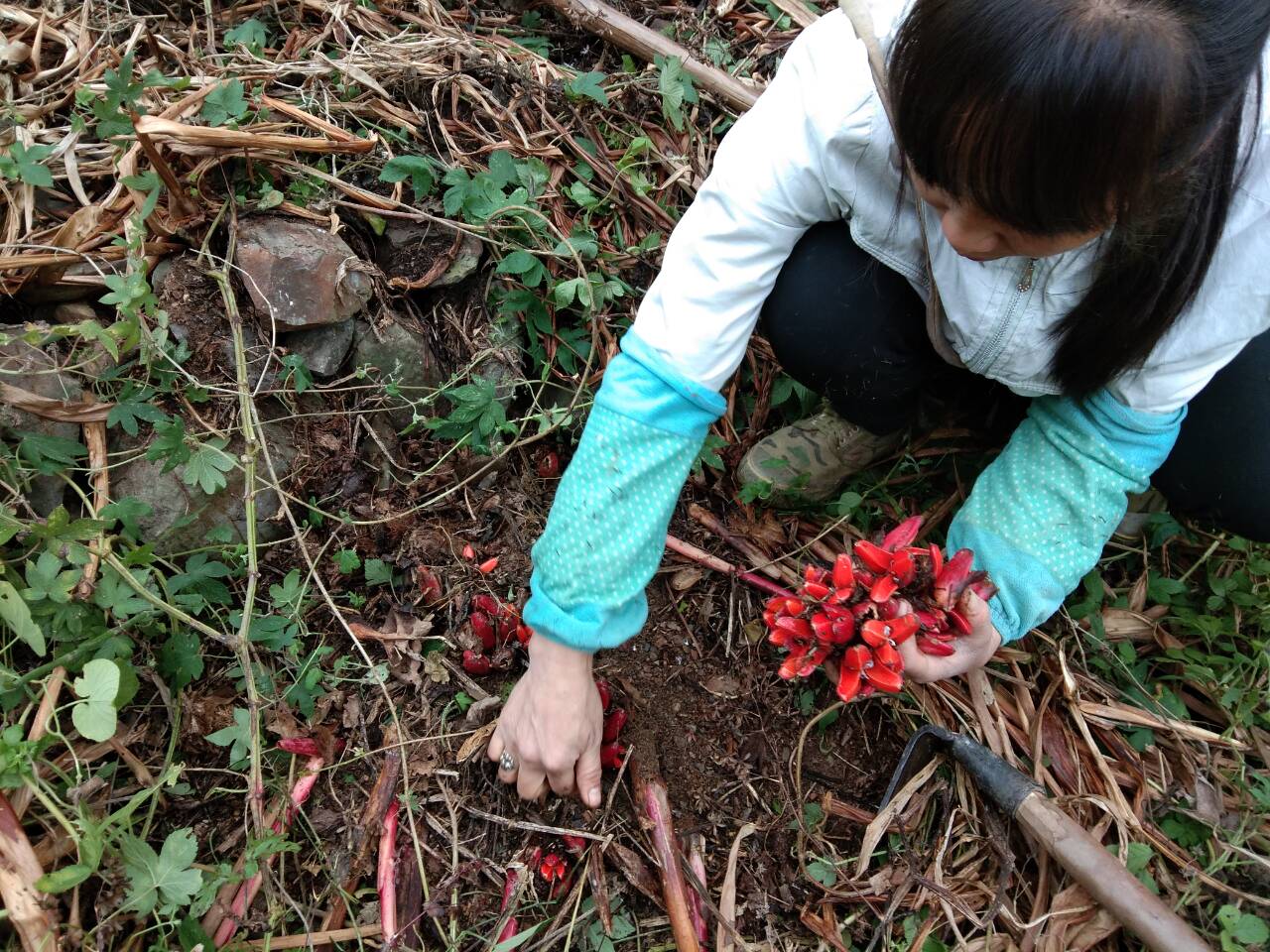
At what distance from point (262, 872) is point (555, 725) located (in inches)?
21.3

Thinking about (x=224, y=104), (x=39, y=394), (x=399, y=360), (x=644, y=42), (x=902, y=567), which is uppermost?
(x=644, y=42)

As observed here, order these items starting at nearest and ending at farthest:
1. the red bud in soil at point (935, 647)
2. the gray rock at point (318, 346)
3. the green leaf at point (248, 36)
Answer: the red bud in soil at point (935, 647) → the gray rock at point (318, 346) → the green leaf at point (248, 36)

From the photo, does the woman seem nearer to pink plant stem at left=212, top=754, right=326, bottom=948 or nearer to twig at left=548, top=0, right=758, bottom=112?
pink plant stem at left=212, top=754, right=326, bottom=948

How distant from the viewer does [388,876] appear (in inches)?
64.9

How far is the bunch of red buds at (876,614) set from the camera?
1405 millimetres

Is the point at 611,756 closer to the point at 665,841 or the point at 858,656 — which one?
the point at 665,841

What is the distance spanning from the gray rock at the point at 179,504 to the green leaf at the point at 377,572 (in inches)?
9.5

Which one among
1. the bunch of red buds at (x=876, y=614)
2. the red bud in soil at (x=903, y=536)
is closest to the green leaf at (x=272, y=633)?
the bunch of red buds at (x=876, y=614)

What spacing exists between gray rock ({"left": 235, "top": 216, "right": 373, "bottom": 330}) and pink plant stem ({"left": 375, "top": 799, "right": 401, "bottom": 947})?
3.54 ft

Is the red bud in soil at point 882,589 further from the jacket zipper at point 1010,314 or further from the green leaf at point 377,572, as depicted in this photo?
the green leaf at point 377,572

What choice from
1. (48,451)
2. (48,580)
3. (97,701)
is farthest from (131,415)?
(97,701)

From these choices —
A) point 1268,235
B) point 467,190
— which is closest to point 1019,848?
point 1268,235

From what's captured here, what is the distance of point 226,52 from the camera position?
2277 millimetres

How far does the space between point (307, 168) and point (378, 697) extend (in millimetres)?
1231
